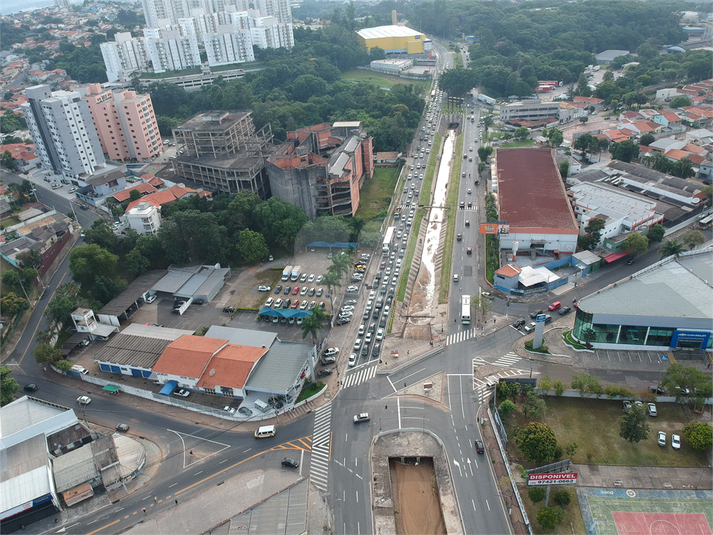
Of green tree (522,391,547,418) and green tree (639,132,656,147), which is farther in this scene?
green tree (639,132,656,147)

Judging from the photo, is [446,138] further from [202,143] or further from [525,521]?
[525,521]

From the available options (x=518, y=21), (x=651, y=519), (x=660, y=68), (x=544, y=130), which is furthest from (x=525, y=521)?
(x=518, y=21)

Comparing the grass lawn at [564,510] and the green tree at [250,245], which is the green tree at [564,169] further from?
the grass lawn at [564,510]

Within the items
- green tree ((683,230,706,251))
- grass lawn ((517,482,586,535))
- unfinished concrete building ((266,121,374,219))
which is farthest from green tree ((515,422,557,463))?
unfinished concrete building ((266,121,374,219))

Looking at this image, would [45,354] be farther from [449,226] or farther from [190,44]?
[190,44]

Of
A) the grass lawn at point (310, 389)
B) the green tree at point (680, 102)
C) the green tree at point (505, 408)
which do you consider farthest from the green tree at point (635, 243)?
the green tree at point (680, 102)

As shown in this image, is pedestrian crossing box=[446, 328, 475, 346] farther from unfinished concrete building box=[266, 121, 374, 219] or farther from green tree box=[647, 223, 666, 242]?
green tree box=[647, 223, 666, 242]

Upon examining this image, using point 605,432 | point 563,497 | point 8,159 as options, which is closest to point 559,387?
point 605,432
